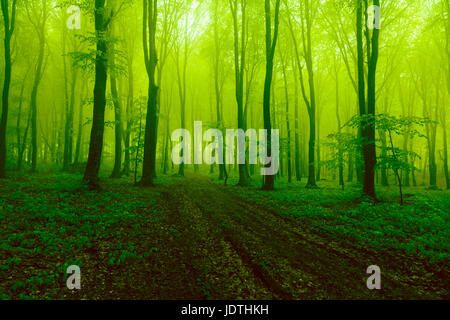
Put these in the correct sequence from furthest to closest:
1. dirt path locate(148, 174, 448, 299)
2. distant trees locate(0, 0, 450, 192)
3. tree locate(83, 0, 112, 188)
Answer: distant trees locate(0, 0, 450, 192)
tree locate(83, 0, 112, 188)
dirt path locate(148, 174, 448, 299)

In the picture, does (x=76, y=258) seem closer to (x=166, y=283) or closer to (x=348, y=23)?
(x=166, y=283)

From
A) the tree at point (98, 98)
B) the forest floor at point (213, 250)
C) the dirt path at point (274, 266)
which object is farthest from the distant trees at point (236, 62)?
the dirt path at point (274, 266)

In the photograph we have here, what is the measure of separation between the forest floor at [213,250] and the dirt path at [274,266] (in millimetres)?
23

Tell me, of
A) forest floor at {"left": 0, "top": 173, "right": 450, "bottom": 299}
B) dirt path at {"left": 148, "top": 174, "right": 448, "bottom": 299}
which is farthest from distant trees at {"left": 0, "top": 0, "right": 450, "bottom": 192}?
dirt path at {"left": 148, "top": 174, "right": 448, "bottom": 299}

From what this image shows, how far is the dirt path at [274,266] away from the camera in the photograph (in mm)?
3699

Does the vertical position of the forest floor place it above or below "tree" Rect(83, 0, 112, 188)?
below

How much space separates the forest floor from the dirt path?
2 cm

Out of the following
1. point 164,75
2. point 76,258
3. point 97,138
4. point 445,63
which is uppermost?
point 164,75

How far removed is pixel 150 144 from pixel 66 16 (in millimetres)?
16523

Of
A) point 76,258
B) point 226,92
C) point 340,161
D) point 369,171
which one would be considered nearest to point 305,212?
point 369,171

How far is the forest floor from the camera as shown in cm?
372

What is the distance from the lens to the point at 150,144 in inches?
579

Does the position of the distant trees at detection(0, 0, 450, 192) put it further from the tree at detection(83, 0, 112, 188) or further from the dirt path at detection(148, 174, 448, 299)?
the dirt path at detection(148, 174, 448, 299)

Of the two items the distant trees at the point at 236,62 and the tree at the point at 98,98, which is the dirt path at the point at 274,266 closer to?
the tree at the point at 98,98
